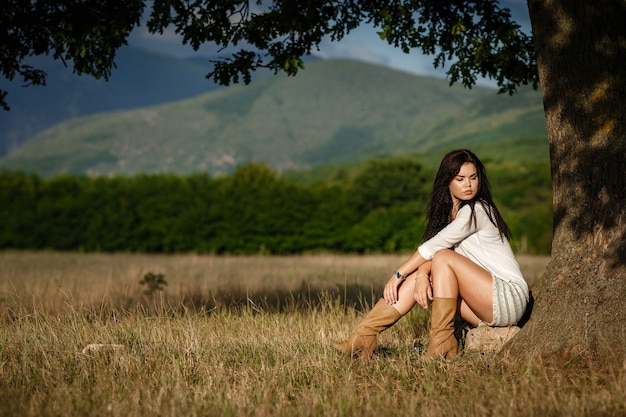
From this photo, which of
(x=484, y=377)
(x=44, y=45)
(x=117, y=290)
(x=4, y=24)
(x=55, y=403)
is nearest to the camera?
(x=55, y=403)

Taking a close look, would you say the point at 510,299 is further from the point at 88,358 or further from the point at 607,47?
the point at 88,358

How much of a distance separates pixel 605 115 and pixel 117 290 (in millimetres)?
8592

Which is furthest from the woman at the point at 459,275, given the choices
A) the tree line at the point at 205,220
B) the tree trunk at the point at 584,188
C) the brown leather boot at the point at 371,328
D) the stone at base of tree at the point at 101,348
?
the tree line at the point at 205,220

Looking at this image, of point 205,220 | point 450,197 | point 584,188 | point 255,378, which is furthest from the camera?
point 205,220

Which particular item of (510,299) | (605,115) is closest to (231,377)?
(510,299)

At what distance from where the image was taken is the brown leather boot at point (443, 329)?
15.7 feet

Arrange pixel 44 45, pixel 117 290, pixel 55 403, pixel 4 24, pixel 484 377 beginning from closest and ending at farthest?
pixel 55 403, pixel 484 377, pixel 4 24, pixel 44 45, pixel 117 290

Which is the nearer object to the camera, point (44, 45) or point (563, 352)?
point (563, 352)

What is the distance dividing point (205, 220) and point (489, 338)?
2144 cm

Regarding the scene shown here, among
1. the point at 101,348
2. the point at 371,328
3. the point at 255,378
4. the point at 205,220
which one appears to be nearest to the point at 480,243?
the point at 371,328

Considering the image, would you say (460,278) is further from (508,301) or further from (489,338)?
(489,338)

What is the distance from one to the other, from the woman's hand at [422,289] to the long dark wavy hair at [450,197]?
1.79 ft

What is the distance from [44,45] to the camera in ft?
23.9

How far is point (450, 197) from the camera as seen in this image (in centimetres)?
527
